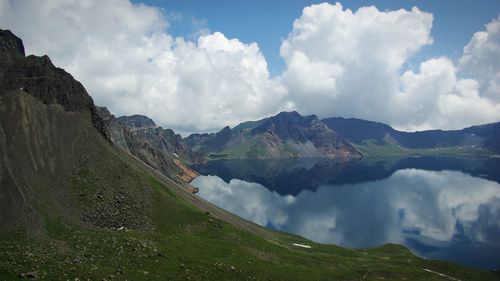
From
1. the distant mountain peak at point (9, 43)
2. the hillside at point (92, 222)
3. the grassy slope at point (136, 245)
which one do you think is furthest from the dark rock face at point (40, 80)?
the grassy slope at point (136, 245)

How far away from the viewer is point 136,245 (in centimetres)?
7844

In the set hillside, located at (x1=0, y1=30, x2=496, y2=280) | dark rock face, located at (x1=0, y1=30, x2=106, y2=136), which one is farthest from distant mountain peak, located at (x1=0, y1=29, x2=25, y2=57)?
hillside, located at (x1=0, y1=30, x2=496, y2=280)

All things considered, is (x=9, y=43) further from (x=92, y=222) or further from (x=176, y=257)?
(x=176, y=257)

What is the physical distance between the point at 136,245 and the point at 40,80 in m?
75.9

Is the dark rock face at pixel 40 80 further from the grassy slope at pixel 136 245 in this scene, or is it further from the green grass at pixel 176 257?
the green grass at pixel 176 257

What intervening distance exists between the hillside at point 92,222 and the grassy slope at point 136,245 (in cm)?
26

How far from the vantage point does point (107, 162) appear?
4574 inches

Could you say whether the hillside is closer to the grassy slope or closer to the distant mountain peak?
the grassy slope

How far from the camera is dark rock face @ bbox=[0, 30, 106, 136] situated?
12131cm

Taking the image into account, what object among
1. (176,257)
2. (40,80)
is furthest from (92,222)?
(40,80)

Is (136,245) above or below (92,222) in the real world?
below

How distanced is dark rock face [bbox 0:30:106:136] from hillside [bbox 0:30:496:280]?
402mm

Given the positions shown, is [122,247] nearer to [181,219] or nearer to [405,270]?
[181,219]

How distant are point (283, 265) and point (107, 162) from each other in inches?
2443
